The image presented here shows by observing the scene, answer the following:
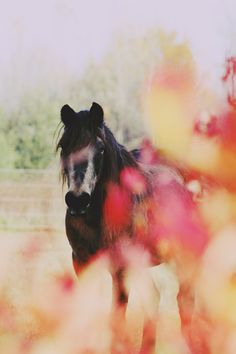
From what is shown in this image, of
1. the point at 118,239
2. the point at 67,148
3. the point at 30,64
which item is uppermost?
the point at 67,148

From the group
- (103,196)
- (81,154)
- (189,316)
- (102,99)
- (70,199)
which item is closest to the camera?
(70,199)

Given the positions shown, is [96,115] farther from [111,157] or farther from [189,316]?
[189,316]

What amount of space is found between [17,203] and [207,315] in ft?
28.2

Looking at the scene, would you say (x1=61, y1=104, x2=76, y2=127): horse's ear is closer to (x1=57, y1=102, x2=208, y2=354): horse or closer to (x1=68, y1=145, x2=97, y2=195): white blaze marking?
(x1=57, y1=102, x2=208, y2=354): horse

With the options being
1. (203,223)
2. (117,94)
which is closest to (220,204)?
(203,223)

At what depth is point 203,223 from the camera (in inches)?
156

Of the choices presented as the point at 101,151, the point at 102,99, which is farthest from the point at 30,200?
the point at 102,99

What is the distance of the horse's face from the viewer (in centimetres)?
264

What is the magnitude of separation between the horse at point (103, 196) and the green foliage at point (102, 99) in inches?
496

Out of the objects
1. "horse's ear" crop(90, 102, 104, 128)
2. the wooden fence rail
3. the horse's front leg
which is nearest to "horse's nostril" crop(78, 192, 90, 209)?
"horse's ear" crop(90, 102, 104, 128)

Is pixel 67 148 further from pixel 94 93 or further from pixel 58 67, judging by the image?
pixel 58 67

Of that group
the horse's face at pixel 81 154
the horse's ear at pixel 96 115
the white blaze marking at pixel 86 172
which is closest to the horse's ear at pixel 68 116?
the horse's face at pixel 81 154

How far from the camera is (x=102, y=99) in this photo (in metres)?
23.0

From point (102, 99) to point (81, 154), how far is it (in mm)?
20496
